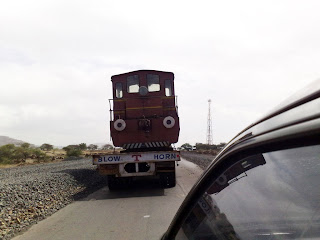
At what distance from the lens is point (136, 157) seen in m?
10.8

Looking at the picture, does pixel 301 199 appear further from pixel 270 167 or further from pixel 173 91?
pixel 173 91

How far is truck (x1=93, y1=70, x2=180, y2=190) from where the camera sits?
460 inches

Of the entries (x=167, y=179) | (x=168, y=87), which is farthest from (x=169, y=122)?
(x=167, y=179)

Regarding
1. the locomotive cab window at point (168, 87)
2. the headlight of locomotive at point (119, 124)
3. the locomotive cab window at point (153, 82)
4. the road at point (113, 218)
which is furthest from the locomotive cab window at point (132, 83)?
the road at point (113, 218)

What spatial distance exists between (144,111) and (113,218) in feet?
20.3

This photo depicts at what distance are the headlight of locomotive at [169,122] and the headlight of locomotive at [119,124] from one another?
1586mm

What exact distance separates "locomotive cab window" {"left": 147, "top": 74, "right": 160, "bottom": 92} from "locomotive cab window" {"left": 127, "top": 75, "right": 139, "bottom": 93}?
503 mm

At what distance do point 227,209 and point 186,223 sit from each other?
1.46 feet

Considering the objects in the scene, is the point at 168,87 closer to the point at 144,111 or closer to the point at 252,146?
the point at 144,111

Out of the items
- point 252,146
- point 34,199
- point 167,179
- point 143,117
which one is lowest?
point 34,199

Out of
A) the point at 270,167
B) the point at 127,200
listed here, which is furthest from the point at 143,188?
the point at 270,167

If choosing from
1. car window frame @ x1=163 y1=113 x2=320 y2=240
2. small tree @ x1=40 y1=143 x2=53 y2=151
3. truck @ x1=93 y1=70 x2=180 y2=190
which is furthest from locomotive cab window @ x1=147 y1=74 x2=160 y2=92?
small tree @ x1=40 y1=143 x2=53 y2=151

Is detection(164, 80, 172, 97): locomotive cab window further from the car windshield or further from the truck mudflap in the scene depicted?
the car windshield

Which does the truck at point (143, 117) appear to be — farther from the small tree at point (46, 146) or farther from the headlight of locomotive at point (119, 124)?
the small tree at point (46, 146)
